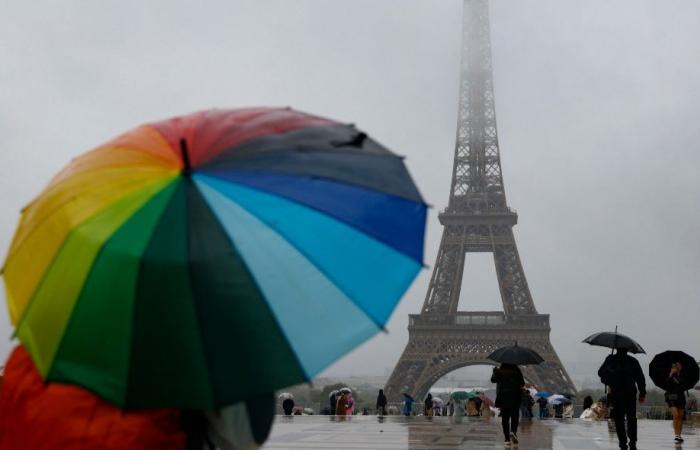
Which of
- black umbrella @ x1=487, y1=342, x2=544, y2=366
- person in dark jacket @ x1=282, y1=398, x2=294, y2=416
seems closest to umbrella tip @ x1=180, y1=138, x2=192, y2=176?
black umbrella @ x1=487, y1=342, x2=544, y2=366

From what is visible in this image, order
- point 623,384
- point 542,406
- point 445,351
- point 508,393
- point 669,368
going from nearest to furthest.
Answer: point 623,384
point 669,368
point 508,393
point 542,406
point 445,351

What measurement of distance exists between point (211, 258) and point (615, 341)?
34.9ft

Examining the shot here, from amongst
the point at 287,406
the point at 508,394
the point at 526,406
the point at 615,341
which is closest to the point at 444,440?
the point at 508,394

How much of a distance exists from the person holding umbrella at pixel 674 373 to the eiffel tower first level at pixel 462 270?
144 ft

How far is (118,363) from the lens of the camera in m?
3.86

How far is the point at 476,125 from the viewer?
66688mm

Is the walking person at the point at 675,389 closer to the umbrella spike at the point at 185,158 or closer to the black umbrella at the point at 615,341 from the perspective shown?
the black umbrella at the point at 615,341

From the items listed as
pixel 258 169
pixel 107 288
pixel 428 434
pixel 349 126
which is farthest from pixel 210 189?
pixel 428 434

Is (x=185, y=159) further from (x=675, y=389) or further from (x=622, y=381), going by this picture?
(x=675, y=389)

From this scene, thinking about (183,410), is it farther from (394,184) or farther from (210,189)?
(394,184)

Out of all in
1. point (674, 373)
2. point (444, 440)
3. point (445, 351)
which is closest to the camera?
point (674, 373)

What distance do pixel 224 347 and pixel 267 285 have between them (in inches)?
13.0

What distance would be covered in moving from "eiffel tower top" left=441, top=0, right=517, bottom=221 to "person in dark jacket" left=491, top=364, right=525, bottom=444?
51.2m

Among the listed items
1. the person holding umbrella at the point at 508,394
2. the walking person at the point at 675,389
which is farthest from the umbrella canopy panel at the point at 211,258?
the walking person at the point at 675,389
